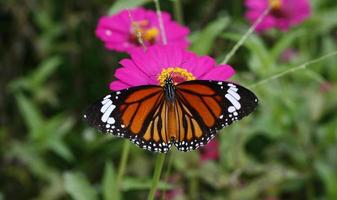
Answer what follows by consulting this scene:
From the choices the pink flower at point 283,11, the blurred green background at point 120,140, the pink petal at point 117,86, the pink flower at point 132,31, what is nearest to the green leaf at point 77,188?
the blurred green background at point 120,140

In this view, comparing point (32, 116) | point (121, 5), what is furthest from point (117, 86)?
point (32, 116)

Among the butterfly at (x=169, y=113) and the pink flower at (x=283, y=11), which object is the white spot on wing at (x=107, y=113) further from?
the pink flower at (x=283, y=11)

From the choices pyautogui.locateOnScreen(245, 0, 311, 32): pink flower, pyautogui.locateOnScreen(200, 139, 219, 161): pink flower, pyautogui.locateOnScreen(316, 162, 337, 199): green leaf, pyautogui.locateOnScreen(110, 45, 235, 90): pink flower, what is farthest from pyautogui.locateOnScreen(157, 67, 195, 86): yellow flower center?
pyautogui.locateOnScreen(245, 0, 311, 32): pink flower

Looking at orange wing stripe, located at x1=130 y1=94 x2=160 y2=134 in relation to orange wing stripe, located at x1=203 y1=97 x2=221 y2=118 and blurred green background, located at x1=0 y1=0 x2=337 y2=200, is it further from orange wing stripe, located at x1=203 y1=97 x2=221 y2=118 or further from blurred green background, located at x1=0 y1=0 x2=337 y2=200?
blurred green background, located at x1=0 y1=0 x2=337 y2=200

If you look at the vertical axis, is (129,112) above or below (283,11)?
below

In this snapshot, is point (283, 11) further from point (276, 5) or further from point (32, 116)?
point (32, 116)

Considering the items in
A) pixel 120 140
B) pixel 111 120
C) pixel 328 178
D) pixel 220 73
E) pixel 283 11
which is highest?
pixel 283 11

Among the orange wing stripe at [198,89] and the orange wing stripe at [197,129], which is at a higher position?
the orange wing stripe at [198,89]
